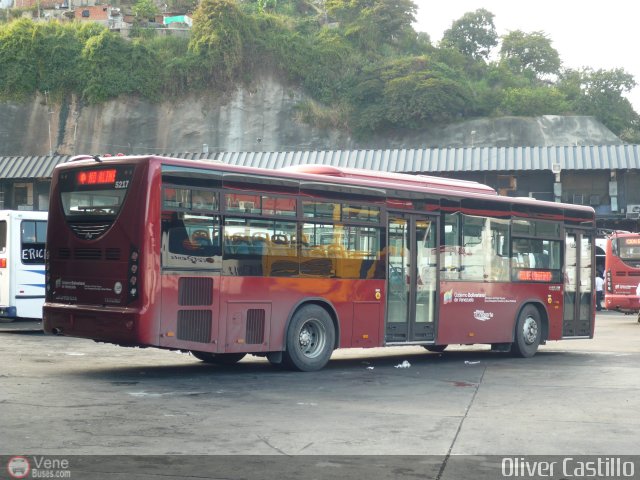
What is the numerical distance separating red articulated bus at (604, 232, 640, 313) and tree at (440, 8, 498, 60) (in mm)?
66756

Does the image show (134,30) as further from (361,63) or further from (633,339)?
(633,339)

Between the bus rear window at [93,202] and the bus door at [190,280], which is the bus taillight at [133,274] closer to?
the bus door at [190,280]

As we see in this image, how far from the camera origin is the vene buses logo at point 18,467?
7352 millimetres

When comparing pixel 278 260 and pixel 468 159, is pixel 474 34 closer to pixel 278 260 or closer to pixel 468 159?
pixel 468 159

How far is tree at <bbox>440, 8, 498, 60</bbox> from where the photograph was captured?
3991 inches

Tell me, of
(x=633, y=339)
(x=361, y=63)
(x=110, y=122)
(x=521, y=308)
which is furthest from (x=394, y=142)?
(x=521, y=308)

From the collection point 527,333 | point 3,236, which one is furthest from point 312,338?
point 3,236

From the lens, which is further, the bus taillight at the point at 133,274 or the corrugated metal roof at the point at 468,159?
the corrugated metal roof at the point at 468,159

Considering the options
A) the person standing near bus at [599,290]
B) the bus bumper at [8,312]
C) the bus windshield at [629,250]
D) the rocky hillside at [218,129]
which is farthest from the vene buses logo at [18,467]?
the rocky hillside at [218,129]

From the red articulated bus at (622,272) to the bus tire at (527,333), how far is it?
51.0ft

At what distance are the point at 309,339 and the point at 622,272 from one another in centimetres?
2339

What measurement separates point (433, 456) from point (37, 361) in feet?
30.7

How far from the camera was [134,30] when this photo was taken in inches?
3442

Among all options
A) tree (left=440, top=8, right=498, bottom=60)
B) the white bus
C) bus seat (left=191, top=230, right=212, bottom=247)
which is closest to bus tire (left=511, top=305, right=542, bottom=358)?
bus seat (left=191, top=230, right=212, bottom=247)
